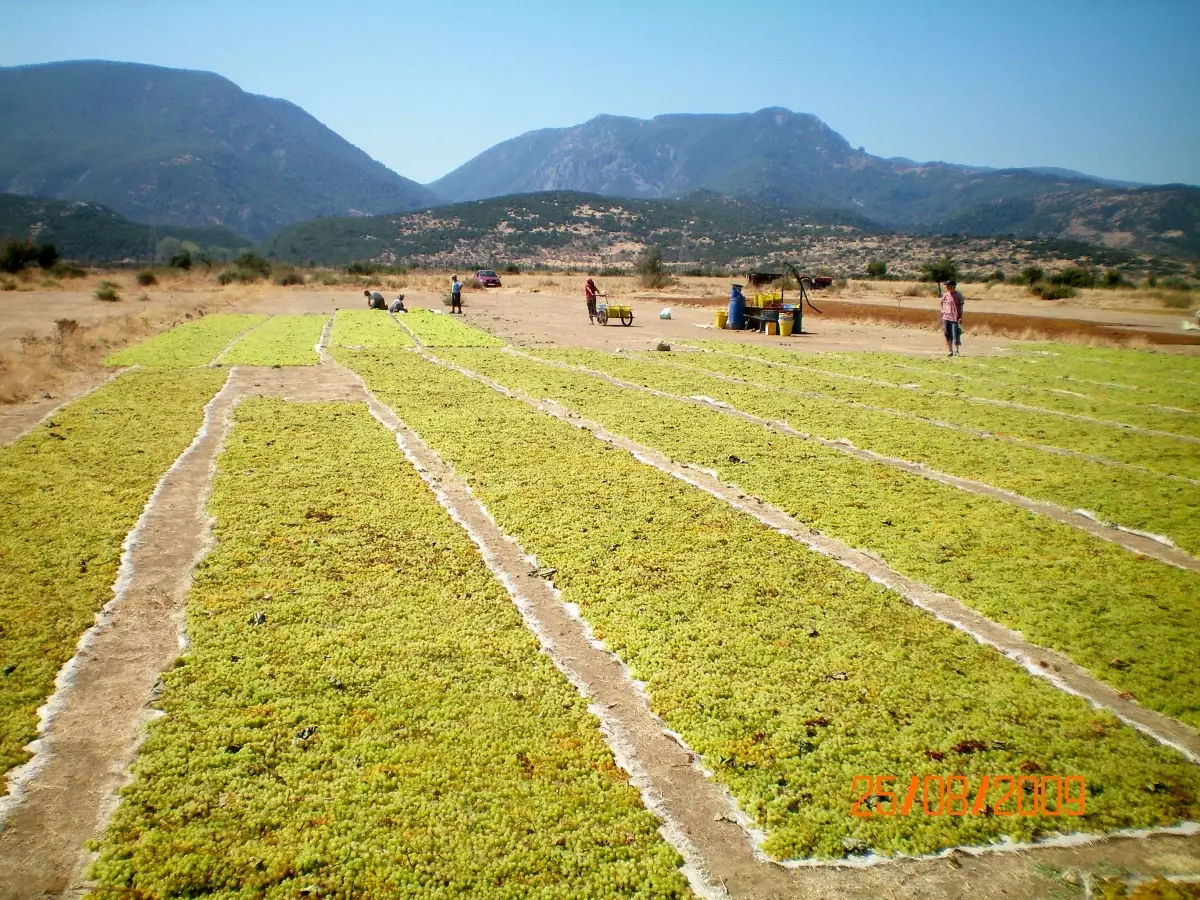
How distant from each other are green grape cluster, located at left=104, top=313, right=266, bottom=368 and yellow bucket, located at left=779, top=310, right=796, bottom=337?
1553cm

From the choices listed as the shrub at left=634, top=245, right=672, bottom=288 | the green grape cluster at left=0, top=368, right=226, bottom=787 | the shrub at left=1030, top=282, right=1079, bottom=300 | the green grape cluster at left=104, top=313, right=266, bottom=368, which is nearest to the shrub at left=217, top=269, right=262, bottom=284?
the shrub at left=634, top=245, right=672, bottom=288

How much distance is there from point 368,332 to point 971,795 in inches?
876

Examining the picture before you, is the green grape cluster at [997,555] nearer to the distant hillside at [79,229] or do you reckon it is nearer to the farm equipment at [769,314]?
the farm equipment at [769,314]

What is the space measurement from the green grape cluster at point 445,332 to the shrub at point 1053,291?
106 ft

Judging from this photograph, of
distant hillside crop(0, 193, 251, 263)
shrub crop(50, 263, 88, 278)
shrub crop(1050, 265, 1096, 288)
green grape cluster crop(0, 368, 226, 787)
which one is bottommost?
green grape cluster crop(0, 368, 226, 787)

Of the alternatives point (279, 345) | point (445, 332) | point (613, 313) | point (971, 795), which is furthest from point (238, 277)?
point (971, 795)

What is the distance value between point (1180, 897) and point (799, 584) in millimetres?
2871

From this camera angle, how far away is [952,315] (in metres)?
19.2

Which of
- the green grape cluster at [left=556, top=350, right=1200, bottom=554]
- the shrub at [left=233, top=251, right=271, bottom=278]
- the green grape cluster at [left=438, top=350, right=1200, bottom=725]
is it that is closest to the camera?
the green grape cluster at [left=438, top=350, right=1200, bottom=725]

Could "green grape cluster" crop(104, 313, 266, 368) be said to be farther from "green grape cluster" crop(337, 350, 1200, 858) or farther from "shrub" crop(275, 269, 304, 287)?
"shrub" crop(275, 269, 304, 287)

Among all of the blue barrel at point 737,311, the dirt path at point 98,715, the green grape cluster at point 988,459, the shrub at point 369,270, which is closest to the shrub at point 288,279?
the shrub at point 369,270

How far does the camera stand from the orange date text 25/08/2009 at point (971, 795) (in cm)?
330

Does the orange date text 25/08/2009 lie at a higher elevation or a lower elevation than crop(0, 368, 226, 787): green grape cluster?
lower

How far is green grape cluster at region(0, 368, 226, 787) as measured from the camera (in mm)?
4215
